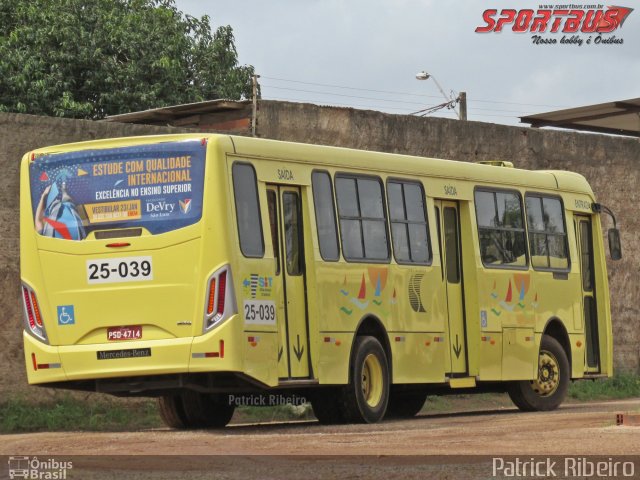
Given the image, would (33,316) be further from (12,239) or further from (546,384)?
(546,384)

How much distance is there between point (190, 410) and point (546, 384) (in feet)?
17.8

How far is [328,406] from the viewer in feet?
57.2

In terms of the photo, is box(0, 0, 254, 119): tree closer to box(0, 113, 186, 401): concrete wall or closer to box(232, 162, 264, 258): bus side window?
box(0, 113, 186, 401): concrete wall

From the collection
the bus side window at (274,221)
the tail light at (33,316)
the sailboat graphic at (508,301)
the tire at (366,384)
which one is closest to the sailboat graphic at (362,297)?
the tire at (366,384)

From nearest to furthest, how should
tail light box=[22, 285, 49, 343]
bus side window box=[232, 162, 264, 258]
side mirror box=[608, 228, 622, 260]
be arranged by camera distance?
bus side window box=[232, 162, 264, 258]
tail light box=[22, 285, 49, 343]
side mirror box=[608, 228, 622, 260]

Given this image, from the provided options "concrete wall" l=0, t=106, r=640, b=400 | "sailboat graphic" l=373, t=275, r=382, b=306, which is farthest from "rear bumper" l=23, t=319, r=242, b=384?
"concrete wall" l=0, t=106, r=640, b=400

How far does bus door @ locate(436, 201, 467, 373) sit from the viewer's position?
19.3 metres

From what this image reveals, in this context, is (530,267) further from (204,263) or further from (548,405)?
(204,263)

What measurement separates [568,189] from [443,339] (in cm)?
396

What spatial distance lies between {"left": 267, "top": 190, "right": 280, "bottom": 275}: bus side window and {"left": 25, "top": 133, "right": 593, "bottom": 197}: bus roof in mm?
415

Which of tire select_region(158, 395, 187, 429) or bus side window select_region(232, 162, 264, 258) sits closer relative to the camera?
bus side window select_region(232, 162, 264, 258)

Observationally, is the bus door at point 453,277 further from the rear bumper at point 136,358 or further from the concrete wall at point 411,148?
the rear bumper at point 136,358

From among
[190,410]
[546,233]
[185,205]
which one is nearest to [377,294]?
[190,410]

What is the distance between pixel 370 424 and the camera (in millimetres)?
17125
